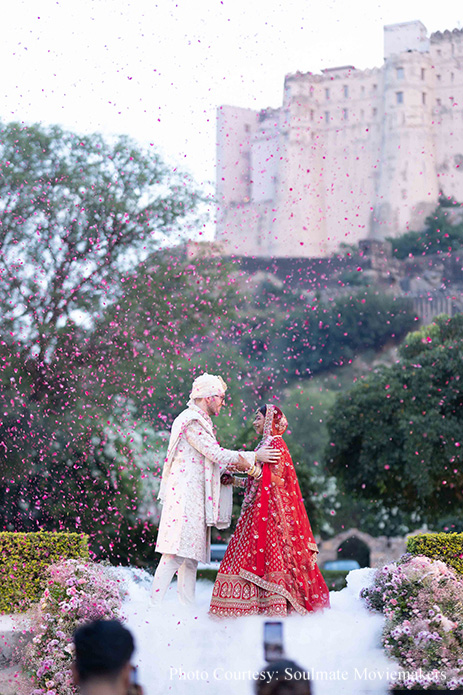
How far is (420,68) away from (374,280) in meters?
13.9

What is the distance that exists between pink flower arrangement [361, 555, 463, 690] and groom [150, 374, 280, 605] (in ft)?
4.08

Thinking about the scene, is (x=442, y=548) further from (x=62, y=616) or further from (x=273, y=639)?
(x=62, y=616)

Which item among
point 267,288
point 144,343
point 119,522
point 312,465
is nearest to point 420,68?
point 267,288

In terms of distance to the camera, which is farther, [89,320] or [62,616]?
[89,320]

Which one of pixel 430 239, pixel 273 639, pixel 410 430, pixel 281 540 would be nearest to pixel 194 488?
pixel 281 540

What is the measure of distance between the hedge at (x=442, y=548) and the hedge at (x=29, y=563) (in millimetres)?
2759

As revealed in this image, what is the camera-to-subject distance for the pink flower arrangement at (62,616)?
551cm

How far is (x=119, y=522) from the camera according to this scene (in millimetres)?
Answer: 14188

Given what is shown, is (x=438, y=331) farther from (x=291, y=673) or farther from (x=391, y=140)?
(x=391, y=140)

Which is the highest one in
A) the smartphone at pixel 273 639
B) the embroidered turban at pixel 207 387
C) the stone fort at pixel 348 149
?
the stone fort at pixel 348 149

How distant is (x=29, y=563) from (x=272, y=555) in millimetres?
2334

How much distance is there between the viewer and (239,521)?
20.5 feet

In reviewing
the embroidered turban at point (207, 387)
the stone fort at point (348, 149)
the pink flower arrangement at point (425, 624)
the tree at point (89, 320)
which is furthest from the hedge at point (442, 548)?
the stone fort at point (348, 149)

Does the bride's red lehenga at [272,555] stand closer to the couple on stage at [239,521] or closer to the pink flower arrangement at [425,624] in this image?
the couple on stage at [239,521]
